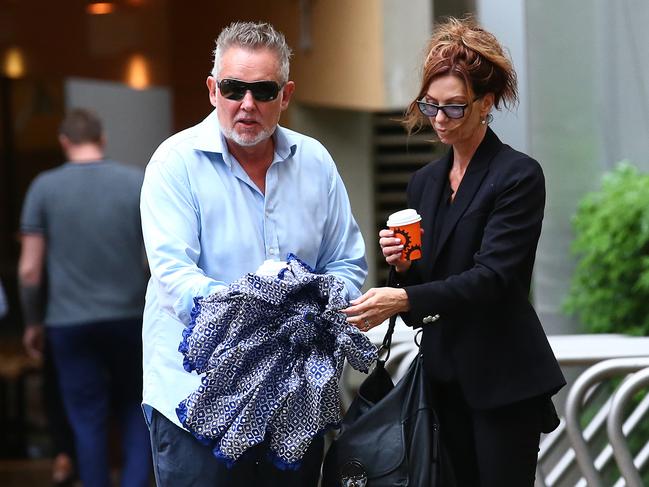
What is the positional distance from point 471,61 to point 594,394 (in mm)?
2213

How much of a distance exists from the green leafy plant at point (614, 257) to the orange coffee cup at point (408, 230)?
2.98 meters

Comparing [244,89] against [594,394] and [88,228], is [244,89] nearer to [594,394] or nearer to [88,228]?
[594,394]

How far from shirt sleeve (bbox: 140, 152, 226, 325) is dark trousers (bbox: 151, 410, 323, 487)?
0.31 metres

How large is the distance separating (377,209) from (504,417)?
7.79 m

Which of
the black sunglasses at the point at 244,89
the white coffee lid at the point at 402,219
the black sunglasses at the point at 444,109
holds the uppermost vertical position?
the black sunglasses at the point at 244,89

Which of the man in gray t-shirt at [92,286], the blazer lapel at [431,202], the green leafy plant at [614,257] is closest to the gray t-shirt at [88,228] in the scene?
the man in gray t-shirt at [92,286]

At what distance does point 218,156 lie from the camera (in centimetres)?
351

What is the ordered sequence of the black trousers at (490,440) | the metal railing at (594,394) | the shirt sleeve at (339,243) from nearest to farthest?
the black trousers at (490,440) < the shirt sleeve at (339,243) < the metal railing at (594,394)

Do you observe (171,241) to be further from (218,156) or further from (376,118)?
(376,118)

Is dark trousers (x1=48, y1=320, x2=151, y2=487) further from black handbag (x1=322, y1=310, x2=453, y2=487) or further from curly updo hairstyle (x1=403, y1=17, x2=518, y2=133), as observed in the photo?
curly updo hairstyle (x1=403, y1=17, x2=518, y2=133)

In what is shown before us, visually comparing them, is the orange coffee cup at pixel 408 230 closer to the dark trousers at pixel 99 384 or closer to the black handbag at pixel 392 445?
the black handbag at pixel 392 445

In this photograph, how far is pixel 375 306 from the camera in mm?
3271

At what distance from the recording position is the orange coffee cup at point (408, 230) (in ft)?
11.1

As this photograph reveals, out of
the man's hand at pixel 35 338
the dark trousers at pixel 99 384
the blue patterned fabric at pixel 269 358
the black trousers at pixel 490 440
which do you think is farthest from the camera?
the man's hand at pixel 35 338
